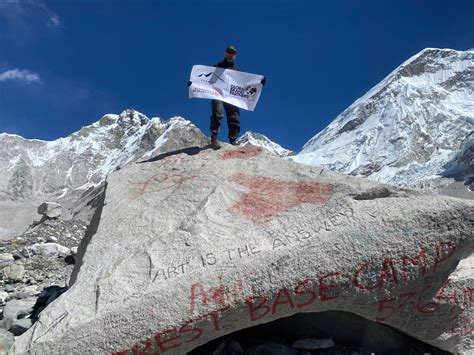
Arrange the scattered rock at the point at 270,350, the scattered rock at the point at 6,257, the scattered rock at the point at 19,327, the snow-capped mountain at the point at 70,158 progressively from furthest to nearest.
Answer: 1. the snow-capped mountain at the point at 70,158
2. the scattered rock at the point at 6,257
3. the scattered rock at the point at 19,327
4. the scattered rock at the point at 270,350

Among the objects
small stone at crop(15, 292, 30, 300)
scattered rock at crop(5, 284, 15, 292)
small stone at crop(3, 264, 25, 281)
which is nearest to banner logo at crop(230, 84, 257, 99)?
small stone at crop(15, 292, 30, 300)

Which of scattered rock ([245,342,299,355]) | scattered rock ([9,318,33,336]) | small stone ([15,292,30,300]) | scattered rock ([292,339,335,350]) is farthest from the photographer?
small stone ([15,292,30,300])

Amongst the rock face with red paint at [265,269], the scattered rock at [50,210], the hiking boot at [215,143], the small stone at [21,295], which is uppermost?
the scattered rock at [50,210]

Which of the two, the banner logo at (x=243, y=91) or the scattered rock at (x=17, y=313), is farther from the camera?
the banner logo at (x=243, y=91)

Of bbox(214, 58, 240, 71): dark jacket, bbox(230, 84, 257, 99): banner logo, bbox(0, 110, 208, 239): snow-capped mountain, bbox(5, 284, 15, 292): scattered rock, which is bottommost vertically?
bbox(5, 284, 15, 292): scattered rock

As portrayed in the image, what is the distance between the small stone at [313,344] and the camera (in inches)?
205

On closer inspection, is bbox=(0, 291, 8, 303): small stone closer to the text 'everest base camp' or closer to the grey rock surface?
the grey rock surface

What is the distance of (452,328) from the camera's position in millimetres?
5254

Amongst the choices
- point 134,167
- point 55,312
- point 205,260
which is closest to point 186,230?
point 205,260

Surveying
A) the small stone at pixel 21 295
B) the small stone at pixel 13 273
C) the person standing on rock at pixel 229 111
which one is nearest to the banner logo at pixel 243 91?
the person standing on rock at pixel 229 111

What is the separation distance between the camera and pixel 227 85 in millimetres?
8469

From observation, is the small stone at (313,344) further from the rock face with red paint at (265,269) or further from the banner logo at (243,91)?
the banner logo at (243,91)

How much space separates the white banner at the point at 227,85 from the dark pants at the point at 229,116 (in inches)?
5.0

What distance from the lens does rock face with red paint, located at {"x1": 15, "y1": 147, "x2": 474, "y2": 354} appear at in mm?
4254
